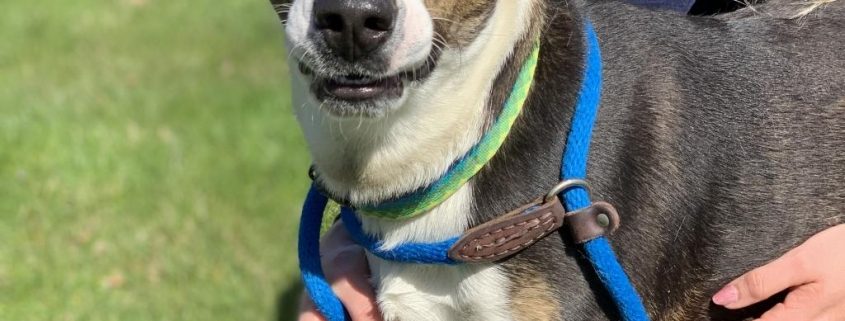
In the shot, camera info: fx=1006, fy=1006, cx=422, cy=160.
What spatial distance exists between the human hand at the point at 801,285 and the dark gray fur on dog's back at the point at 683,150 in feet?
0.20

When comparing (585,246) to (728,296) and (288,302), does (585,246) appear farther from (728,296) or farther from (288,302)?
(288,302)

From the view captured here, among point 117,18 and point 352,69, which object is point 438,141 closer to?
point 352,69

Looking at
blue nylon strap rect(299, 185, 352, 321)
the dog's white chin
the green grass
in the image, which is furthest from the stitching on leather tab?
the green grass

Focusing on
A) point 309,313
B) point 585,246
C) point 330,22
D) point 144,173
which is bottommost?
point 144,173

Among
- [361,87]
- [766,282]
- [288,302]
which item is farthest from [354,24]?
[288,302]

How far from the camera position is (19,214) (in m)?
5.28

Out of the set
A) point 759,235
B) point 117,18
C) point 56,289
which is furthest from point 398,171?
point 117,18

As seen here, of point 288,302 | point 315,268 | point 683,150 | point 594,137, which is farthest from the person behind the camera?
point 288,302

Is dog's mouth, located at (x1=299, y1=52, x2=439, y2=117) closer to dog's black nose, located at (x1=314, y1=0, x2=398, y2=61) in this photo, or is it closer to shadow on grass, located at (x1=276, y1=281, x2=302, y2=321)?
dog's black nose, located at (x1=314, y1=0, x2=398, y2=61)

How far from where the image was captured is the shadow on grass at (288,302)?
15.5 feet

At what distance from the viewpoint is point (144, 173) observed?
5.87m

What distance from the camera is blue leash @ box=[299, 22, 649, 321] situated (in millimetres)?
2488

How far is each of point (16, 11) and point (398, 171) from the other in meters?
6.93

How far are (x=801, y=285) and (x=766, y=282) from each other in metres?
0.12
